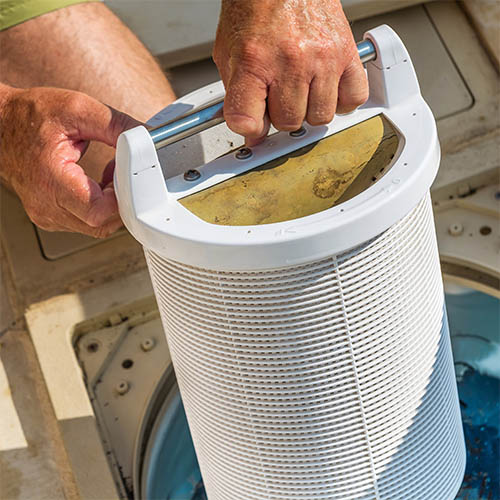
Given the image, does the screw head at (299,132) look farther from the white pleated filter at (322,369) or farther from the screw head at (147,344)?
the screw head at (147,344)

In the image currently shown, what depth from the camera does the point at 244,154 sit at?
0.95 metres

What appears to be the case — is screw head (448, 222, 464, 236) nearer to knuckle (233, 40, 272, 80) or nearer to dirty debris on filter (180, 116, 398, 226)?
dirty debris on filter (180, 116, 398, 226)

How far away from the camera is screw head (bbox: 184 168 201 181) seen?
93 centimetres

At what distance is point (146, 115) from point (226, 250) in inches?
28.4

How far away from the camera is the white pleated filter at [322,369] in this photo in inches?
33.2

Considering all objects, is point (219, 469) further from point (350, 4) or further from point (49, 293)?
point (350, 4)

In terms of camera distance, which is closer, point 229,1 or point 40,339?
point 229,1

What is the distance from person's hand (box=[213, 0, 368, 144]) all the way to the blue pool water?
2.06 ft

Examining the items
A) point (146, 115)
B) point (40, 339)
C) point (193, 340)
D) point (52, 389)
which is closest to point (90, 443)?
point (52, 389)

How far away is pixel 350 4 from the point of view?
1648 mm

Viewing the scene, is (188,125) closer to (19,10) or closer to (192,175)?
(192,175)

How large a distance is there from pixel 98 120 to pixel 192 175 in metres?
0.17

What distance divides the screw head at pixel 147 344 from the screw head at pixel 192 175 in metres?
0.52

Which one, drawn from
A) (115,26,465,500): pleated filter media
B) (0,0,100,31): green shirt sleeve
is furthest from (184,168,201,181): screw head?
(0,0,100,31): green shirt sleeve
